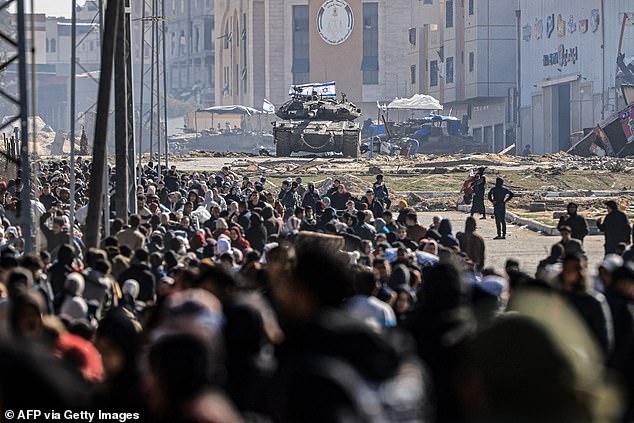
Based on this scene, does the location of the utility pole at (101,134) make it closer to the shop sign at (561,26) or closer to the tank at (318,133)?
the tank at (318,133)

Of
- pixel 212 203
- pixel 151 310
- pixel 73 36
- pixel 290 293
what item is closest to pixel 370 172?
pixel 212 203

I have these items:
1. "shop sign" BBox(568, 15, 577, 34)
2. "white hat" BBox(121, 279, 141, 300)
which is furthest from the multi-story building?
"white hat" BBox(121, 279, 141, 300)

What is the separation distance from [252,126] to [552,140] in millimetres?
39643

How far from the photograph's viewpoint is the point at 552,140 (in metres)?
81.6

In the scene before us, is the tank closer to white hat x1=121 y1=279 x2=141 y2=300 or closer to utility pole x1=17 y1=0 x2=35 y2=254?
utility pole x1=17 y1=0 x2=35 y2=254

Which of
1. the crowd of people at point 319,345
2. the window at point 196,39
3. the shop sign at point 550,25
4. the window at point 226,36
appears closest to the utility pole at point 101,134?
the crowd of people at point 319,345

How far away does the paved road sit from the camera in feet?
78.8

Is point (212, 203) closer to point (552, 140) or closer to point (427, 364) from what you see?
point (427, 364)

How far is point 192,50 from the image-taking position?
556 feet

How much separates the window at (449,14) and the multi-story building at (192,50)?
225ft

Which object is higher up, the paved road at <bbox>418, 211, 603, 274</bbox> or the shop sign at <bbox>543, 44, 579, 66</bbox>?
the shop sign at <bbox>543, 44, 579, 66</bbox>

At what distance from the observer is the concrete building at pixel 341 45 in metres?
106

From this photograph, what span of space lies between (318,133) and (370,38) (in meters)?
52.0

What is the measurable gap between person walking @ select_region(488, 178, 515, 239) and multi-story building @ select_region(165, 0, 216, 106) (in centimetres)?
13484
